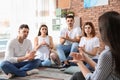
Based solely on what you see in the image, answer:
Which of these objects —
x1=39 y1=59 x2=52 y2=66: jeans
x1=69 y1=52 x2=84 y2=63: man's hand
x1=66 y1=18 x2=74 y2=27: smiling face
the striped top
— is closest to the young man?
x1=39 y1=59 x2=52 y2=66: jeans

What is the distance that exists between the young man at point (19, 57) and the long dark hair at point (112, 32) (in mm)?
2382

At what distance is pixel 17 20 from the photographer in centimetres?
550

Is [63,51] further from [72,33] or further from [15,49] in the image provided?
[15,49]

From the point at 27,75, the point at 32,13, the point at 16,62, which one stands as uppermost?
the point at 32,13

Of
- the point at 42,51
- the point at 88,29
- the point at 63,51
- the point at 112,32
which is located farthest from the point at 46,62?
the point at 112,32

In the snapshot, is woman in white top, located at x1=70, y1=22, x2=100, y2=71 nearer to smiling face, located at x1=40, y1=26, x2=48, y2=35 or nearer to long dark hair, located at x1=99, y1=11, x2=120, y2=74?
smiling face, located at x1=40, y1=26, x2=48, y2=35

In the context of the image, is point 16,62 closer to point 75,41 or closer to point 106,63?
point 75,41

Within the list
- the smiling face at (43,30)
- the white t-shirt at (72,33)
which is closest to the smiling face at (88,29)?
the white t-shirt at (72,33)

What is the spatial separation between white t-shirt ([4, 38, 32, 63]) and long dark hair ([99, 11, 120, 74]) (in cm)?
255

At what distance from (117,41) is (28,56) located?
8.28 feet

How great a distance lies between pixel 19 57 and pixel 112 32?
265 centimetres

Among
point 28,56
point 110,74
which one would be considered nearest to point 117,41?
point 110,74

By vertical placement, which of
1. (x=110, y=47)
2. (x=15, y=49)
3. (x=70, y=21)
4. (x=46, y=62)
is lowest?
(x=46, y=62)

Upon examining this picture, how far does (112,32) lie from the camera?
131 centimetres
